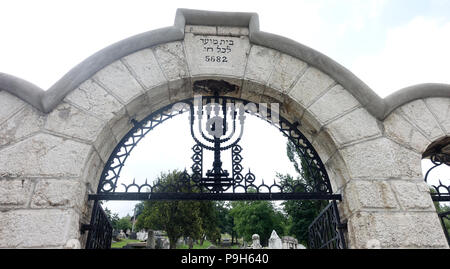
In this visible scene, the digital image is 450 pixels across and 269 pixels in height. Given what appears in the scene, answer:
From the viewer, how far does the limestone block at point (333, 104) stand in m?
3.02

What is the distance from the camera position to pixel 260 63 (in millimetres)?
3309

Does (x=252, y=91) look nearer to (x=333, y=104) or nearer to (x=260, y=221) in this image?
(x=333, y=104)

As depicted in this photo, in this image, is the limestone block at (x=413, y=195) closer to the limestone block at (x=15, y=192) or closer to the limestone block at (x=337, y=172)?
the limestone block at (x=337, y=172)

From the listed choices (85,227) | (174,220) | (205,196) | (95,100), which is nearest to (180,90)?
(95,100)

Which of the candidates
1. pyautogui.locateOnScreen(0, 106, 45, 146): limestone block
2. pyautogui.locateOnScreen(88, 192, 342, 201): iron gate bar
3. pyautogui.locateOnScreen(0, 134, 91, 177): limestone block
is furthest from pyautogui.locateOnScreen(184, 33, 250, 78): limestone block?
pyautogui.locateOnScreen(0, 106, 45, 146): limestone block

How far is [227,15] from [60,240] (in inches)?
123

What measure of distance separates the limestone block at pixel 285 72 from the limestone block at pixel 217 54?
405 mm

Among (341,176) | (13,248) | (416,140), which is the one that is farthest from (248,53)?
(13,248)

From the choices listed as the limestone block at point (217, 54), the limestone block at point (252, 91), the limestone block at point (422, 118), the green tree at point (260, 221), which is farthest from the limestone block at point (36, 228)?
the green tree at point (260, 221)

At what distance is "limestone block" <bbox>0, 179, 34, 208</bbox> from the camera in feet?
7.71

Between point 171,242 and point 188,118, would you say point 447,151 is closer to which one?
point 188,118

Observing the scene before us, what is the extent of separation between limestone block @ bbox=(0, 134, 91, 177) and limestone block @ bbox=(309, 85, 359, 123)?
2557 mm

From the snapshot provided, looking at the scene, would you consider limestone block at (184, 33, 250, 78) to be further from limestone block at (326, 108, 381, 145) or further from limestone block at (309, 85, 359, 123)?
limestone block at (326, 108, 381, 145)

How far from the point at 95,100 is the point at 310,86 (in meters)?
2.52
